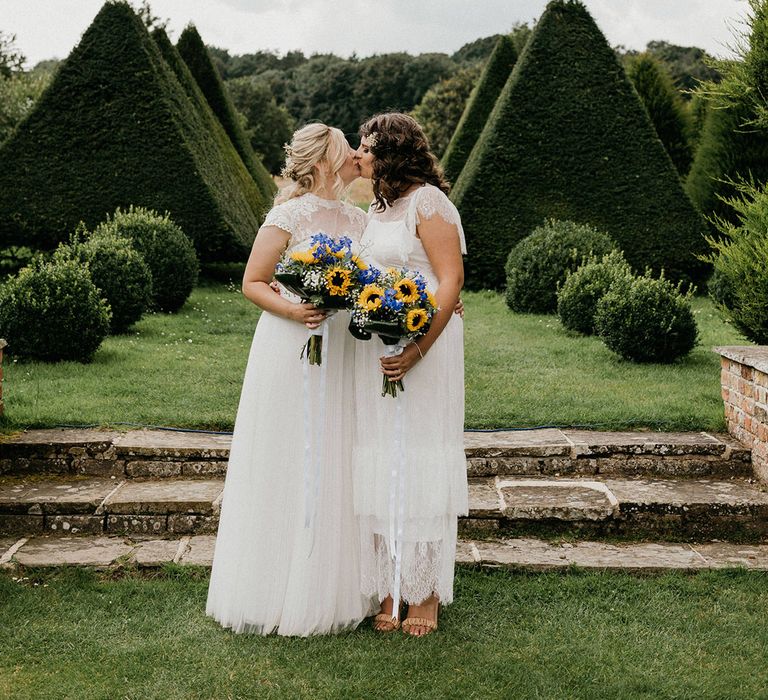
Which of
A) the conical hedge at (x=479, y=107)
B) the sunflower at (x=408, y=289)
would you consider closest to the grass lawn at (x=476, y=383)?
the sunflower at (x=408, y=289)

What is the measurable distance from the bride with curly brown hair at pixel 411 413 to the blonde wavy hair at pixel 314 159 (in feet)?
0.32

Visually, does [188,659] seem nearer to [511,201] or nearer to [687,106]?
[511,201]

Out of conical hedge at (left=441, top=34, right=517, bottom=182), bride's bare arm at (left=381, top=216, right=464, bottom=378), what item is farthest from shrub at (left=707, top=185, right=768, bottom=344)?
conical hedge at (left=441, top=34, right=517, bottom=182)

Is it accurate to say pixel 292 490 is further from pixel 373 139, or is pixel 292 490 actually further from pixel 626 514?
pixel 626 514

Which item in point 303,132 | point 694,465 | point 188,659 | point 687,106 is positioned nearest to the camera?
point 188,659

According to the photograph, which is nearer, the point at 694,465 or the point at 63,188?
the point at 694,465

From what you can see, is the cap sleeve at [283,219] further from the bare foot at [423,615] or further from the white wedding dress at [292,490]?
the bare foot at [423,615]

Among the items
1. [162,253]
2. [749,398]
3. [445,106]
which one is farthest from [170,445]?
[445,106]

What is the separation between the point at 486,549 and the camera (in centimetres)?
438

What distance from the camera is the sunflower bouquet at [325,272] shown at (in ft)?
10.7

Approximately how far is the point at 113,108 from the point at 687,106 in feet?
39.1

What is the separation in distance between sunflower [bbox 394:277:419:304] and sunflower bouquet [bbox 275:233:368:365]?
165 millimetres

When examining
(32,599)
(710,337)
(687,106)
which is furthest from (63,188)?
(687,106)

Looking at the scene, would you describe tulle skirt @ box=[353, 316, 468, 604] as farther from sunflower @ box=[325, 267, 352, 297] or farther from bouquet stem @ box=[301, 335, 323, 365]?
sunflower @ box=[325, 267, 352, 297]
